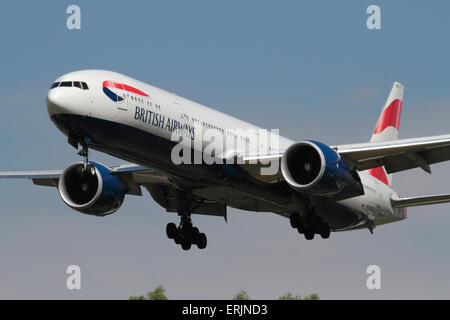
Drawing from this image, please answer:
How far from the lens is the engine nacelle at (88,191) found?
37.2 m

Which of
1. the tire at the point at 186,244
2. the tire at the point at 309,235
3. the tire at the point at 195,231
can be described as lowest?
the tire at the point at 186,244

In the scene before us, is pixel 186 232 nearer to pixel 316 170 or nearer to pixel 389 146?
pixel 316 170

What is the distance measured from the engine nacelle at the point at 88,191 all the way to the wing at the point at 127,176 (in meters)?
0.80

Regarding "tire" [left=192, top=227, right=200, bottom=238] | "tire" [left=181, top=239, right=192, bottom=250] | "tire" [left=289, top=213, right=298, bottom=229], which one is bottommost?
"tire" [left=181, top=239, right=192, bottom=250]

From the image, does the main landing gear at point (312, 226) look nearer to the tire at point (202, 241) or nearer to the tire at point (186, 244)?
the tire at point (202, 241)

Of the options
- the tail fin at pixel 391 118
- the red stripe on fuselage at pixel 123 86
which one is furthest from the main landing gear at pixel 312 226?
the tail fin at pixel 391 118

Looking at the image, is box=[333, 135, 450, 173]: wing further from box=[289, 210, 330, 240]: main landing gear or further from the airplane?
box=[289, 210, 330, 240]: main landing gear

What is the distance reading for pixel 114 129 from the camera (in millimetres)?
31422

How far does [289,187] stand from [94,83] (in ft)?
32.2

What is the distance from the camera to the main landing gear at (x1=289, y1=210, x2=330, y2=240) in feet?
124

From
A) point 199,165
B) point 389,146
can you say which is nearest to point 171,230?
point 199,165

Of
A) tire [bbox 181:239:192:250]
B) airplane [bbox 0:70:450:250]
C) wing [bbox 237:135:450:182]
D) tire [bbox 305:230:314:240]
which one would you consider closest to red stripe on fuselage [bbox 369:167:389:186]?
airplane [bbox 0:70:450:250]

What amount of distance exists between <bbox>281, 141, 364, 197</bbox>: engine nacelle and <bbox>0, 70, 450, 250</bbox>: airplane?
38 mm
